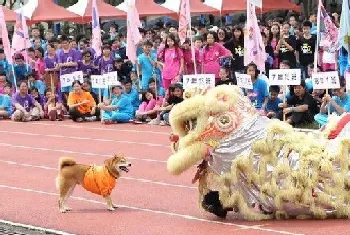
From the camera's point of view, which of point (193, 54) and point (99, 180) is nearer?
point (99, 180)

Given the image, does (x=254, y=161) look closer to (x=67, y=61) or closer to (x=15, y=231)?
(x=15, y=231)

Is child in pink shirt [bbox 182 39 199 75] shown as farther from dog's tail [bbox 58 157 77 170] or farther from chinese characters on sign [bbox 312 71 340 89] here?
dog's tail [bbox 58 157 77 170]

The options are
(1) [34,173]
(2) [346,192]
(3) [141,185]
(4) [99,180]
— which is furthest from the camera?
(1) [34,173]

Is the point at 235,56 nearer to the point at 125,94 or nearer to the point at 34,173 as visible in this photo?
the point at 125,94

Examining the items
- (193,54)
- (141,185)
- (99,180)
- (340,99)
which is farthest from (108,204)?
(193,54)

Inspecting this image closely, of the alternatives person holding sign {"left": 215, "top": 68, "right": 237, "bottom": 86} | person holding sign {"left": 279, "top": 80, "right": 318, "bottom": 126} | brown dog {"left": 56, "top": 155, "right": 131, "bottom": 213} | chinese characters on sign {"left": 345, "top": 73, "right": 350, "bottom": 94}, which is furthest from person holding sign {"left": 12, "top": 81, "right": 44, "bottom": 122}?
brown dog {"left": 56, "top": 155, "right": 131, "bottom": 213}

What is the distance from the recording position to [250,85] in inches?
656

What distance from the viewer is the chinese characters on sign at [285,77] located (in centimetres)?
1591

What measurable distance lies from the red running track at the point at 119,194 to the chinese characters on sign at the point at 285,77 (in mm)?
2053

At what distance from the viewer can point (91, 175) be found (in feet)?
34.3

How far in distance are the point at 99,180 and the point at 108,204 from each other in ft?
1.24

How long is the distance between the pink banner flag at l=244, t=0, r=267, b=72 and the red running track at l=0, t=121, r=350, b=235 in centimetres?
199

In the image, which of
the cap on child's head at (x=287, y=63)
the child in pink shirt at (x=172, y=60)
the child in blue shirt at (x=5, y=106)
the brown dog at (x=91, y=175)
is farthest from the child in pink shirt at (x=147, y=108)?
the brown dog at (x=91, y=175)

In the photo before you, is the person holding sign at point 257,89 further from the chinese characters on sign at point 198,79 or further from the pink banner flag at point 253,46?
the chinese characters on sign at point 198,79
